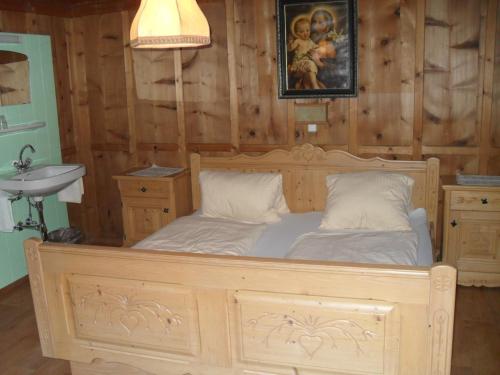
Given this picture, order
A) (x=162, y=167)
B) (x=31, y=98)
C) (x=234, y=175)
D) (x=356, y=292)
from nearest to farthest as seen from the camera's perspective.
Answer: (x=356, y=292)
(x=234, y=175)
(x=31, y=98)
(x=162, y=167)

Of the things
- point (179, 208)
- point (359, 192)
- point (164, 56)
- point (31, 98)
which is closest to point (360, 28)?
point (359, 192)

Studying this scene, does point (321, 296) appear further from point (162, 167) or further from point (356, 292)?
point (162, 167)

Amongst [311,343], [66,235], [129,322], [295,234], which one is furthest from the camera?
[66,235]

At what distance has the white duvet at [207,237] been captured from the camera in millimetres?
3330

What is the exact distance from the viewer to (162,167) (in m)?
4.80

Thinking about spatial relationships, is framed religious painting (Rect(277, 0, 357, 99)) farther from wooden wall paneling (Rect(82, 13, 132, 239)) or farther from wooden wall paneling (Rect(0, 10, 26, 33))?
wooden wall paneling (Rect(0, 10, 26, 33))

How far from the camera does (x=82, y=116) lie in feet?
16.5

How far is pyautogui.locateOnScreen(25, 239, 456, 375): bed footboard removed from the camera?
7.15 ft

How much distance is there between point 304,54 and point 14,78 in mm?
2307

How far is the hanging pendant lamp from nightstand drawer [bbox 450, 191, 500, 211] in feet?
7.50

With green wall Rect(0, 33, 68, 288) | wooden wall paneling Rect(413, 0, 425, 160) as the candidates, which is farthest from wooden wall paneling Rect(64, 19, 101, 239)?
wooden wall paneling Rect(413, 0, 425, 160)

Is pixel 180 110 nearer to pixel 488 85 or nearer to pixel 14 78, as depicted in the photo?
pixel 14 78

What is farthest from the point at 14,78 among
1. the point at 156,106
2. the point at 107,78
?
the point at 156,106

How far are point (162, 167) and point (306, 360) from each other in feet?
9.32
